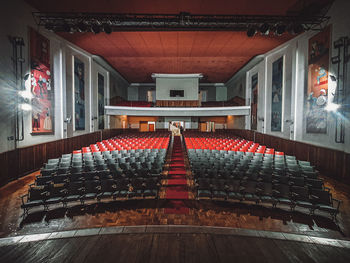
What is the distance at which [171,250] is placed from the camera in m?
1.96

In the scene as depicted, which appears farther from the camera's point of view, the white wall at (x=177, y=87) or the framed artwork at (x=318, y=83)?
the white wall at (x=177, y=87)

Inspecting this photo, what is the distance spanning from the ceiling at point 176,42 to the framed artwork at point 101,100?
167 centimetres

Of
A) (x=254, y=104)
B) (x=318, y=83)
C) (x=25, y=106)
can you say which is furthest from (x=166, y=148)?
(x=254, y=104)

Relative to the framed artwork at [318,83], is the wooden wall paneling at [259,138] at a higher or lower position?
lower

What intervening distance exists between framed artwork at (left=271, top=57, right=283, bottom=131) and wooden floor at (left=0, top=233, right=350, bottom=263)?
8.62 m

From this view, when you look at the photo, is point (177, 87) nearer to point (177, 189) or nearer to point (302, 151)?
point (302, 151)

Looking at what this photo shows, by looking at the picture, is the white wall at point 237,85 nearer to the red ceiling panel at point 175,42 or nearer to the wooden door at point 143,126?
the red ceiling panel at point 175,42

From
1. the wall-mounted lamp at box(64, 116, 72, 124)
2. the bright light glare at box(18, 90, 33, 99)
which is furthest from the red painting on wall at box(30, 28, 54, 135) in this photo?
the wall-mounted lamp at box(64, 116, 72, 124)

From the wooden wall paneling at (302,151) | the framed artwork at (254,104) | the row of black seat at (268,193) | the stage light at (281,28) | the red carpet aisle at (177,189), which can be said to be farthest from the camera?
the framed artwork at (254,104)

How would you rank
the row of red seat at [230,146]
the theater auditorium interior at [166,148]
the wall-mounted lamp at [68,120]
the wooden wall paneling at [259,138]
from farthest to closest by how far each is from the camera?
the wooden wall paneling at [259,138] < the wall-mounted lamp at [68,120] < the row of red seat at [230,146] < the theater auditorium interior at [166,148]

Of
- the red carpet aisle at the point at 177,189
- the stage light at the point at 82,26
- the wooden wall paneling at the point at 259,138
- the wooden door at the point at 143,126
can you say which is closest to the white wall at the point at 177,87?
the wooden door at the point at 143,126

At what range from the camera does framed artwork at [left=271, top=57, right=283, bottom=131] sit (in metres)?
9.09

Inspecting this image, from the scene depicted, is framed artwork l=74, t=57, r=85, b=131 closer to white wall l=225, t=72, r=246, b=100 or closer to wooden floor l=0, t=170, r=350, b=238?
wooden floor l=0, t=170, r=350, b=238

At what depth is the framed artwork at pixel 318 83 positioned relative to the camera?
6160 mm
